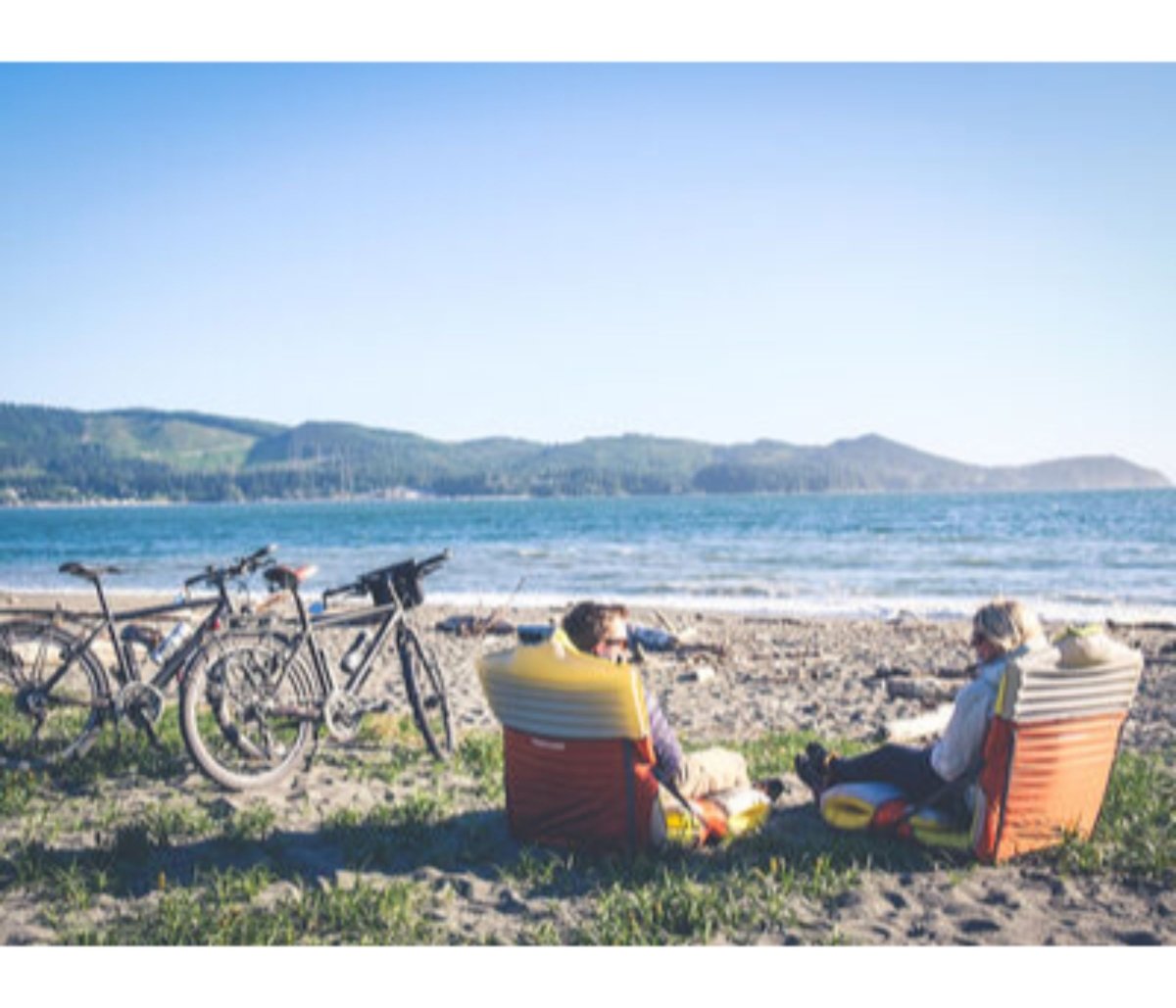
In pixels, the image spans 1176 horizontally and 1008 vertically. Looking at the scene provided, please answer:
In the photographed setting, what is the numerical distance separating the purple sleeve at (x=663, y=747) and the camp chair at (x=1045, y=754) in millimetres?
1100

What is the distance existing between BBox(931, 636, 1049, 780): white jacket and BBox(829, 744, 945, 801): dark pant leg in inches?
7.2

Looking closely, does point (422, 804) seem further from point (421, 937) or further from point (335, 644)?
point (335, 644)

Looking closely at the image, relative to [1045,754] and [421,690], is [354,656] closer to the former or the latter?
[421,690]

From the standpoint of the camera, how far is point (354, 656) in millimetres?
6797

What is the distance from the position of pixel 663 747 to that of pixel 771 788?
3.68 feet

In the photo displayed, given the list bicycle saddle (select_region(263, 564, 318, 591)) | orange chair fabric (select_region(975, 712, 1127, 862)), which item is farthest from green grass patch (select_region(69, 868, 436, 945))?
orange chair fabric (select_region(975, 712, 1127, 862))

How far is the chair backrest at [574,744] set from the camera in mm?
4477

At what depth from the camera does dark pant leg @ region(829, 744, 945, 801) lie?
512 centimetres

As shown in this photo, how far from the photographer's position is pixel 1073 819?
15.7 feet

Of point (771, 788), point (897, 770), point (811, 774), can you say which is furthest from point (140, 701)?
point (897, 770)

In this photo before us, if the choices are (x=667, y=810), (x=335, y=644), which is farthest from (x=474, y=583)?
(x=667, y=810)

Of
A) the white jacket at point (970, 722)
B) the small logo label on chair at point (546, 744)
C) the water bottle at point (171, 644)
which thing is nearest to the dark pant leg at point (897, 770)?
the white jacket at point (970, 722)

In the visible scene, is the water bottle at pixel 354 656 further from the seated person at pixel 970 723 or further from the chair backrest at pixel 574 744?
the seated person at pixel 970 723
